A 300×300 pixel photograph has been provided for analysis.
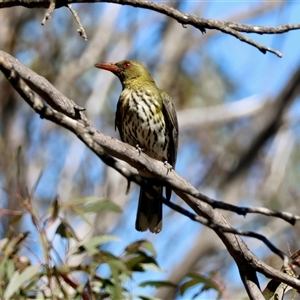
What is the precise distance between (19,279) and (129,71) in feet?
7.43

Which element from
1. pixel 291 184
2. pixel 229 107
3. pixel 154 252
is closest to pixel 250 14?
pixel 229 107

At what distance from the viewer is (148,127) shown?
431cm

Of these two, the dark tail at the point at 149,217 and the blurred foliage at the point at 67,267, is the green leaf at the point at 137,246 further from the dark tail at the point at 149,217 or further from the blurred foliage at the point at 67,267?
the dark tail at the point at 149,217

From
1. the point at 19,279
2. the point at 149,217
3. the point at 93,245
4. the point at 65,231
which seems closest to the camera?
the point at 19,279

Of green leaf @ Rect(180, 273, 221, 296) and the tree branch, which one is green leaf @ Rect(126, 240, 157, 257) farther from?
the tree branch

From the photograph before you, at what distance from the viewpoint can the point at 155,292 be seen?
6402mm

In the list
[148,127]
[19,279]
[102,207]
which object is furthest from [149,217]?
[19,279]

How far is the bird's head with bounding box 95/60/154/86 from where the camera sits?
15.8 feet

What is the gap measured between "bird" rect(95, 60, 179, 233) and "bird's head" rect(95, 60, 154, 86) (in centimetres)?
17

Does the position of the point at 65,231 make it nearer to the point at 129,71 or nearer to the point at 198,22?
the point at 198,22

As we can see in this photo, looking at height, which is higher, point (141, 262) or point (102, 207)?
point (102, 207)

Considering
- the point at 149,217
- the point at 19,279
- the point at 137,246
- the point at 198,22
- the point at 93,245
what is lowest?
the point at 19,279

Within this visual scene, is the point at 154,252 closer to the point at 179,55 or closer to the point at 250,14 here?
the point at 179,55

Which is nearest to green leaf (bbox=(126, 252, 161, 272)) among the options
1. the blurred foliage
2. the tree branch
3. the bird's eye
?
the blurred foliage
